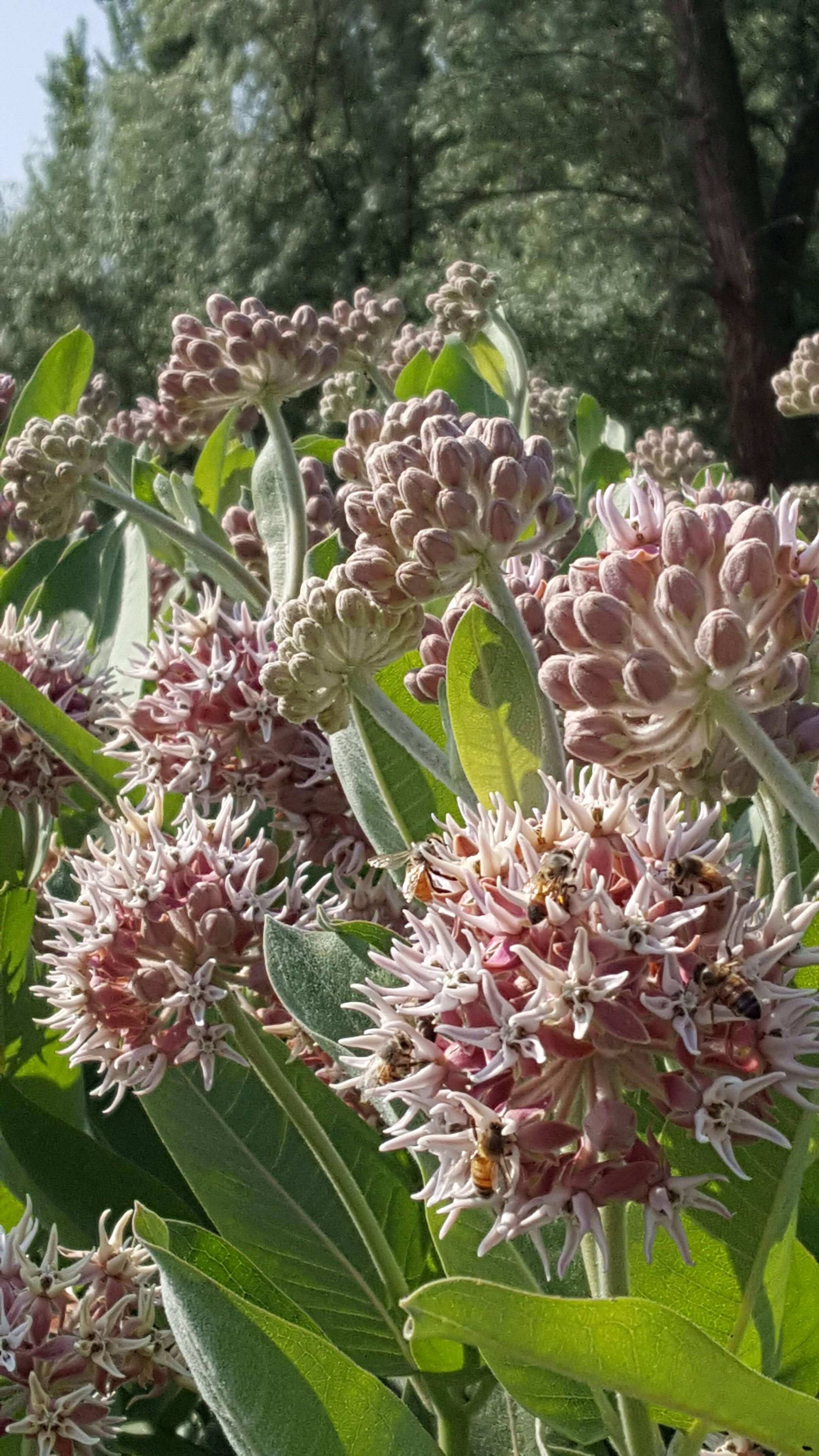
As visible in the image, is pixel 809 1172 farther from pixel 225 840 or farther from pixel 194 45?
pixel 194 45

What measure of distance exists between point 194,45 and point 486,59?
16.7ft

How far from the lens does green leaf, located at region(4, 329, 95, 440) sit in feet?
6.92

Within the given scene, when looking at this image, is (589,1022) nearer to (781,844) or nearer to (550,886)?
(550,886)

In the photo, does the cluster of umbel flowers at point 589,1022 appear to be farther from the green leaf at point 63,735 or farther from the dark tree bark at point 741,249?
the dark tree bark at point 741,249

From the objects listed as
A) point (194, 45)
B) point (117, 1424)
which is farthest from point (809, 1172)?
point (194, 45)

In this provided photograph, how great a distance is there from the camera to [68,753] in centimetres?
141

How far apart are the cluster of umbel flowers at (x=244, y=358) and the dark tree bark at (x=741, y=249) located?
29.7ft

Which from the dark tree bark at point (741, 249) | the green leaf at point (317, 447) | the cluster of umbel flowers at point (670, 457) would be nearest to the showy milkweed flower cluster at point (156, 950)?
the green leaf at point (317, 447)

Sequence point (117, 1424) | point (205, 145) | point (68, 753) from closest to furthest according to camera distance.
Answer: point (117, 1424), point (68, 753), point (205, 145)

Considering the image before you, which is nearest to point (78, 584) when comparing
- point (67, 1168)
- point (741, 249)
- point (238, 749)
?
point (238, 749)

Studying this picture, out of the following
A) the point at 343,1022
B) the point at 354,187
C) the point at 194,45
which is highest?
the point at 194,45

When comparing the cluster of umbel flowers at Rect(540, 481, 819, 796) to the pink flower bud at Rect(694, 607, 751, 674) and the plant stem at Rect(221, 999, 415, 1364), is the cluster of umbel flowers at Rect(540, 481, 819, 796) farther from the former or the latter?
the plant stem at Rect(221, 999, 415, 1364)

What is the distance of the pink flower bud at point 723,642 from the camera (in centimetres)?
76

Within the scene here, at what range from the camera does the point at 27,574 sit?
2.05 m
